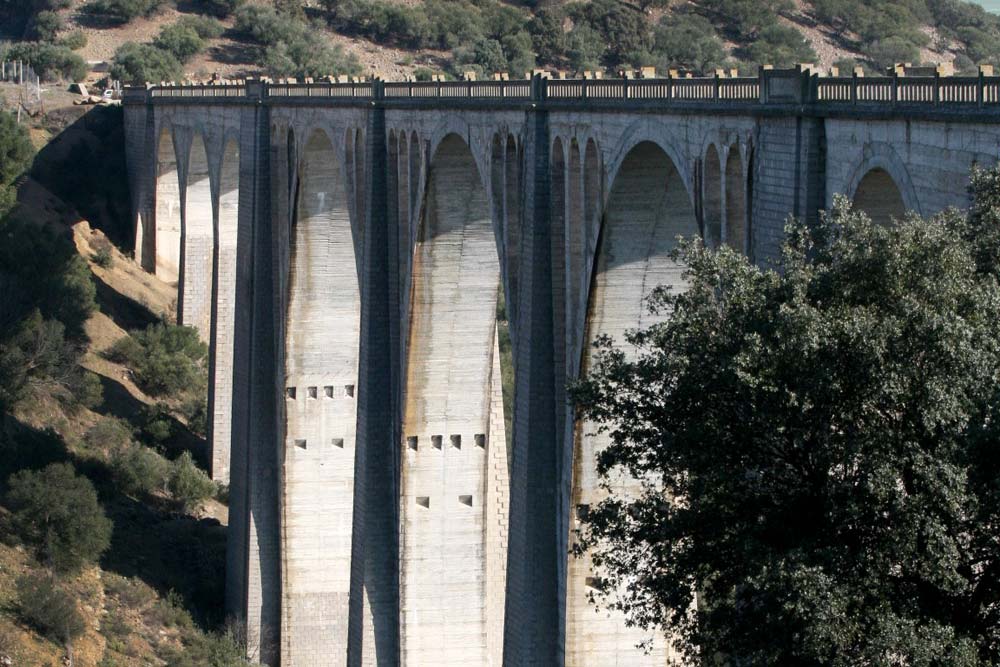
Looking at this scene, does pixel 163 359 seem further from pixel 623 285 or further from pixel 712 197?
pixel 712 197

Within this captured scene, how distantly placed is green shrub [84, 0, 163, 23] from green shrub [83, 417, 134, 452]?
63138mm

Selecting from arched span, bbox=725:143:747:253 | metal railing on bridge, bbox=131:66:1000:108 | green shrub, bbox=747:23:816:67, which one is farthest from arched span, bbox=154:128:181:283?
arched span, bbox=725:143:747:253

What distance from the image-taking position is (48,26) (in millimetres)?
112562

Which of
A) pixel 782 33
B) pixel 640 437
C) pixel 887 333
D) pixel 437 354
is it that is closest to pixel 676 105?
pixel 640 437

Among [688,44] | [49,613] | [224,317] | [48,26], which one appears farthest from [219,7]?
[49,613]

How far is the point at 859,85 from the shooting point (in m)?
20.4

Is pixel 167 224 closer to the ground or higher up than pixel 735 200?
closer to the ground

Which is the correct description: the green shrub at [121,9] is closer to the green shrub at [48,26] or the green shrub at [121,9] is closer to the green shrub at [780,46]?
the green shrub at [48,26]

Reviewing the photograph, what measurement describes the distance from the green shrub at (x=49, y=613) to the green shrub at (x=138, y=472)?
11.9 m

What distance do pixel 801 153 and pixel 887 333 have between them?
683cm

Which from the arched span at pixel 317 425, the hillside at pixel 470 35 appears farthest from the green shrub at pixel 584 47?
the arched span at pixel 317 425

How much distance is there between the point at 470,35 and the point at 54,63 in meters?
24.8

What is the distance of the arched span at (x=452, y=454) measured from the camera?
123 ft

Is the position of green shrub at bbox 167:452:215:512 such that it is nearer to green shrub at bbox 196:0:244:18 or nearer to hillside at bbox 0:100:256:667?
hillside at bbox 0:100:256:667
